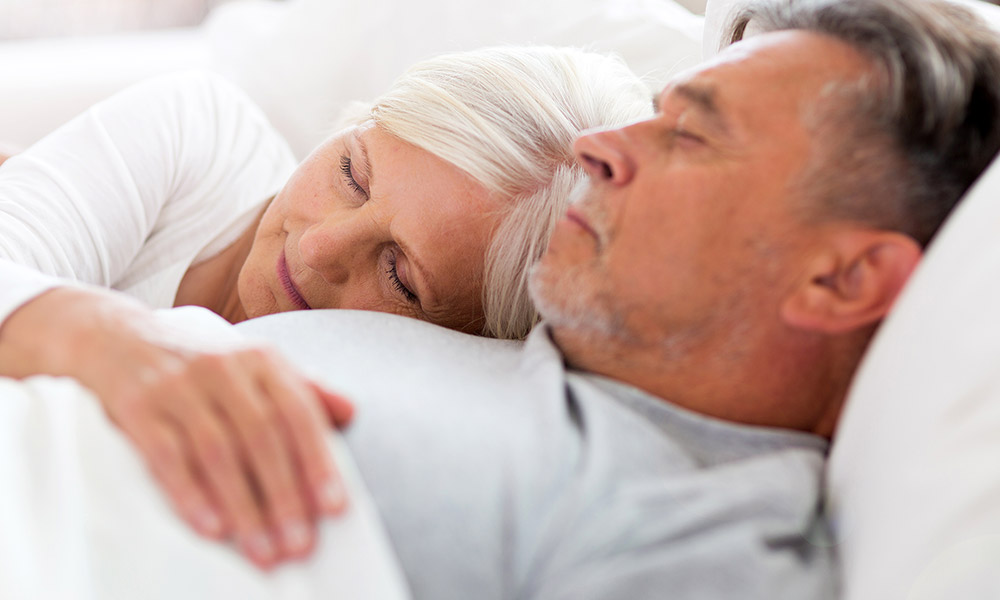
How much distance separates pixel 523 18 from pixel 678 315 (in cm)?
99

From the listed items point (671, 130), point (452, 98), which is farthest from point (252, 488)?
point (452, 98)

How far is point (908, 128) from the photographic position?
0.75 meters

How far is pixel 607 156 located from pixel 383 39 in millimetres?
1028

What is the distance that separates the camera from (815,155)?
745mm

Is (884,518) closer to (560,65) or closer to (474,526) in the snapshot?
(474,526)

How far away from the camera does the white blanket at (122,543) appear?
576 millimetres

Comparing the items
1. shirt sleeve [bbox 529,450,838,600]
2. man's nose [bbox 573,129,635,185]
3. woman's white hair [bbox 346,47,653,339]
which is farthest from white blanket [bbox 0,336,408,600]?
woman's white hair [bbox 346,47,653,339]

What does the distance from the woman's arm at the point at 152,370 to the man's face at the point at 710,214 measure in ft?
0.97

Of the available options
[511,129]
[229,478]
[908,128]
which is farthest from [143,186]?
[908,128]

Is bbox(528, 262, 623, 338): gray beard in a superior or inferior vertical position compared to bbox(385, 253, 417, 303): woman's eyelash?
superior

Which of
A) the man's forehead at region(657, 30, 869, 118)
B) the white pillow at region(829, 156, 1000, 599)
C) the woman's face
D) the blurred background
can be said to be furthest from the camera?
the blurred background

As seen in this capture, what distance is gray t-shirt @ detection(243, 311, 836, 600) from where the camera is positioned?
65cm

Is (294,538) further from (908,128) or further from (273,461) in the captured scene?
(908,128)

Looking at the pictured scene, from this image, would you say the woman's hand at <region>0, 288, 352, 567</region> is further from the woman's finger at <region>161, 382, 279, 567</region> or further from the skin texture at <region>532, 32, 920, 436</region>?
the skin texture at <region>532, 32, 920, 436</region>
